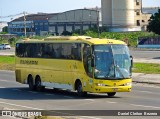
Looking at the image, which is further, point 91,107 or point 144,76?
point 144,76

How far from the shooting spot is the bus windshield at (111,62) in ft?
75.6

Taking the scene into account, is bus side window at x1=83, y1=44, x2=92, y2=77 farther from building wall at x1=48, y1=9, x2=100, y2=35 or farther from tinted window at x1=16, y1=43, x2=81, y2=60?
building wall at x1=48, y1=9, x2=100, y2=35

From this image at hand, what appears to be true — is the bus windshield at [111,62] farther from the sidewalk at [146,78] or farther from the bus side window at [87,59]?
the sidewalk at [146,78]

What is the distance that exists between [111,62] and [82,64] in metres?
1.52

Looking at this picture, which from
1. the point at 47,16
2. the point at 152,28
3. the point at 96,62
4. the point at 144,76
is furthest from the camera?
the point at 47,16

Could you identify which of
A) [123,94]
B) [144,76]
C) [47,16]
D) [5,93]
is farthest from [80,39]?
[47,16]

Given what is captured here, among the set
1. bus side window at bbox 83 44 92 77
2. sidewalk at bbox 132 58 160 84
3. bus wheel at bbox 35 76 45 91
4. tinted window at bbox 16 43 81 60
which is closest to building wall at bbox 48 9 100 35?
sidewalk at bbox 132 58 160 84

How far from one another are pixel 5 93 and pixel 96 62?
613cm

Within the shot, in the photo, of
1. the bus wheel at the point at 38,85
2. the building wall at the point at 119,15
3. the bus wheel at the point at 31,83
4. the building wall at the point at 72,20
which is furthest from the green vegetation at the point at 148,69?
the building wall at the point at 72,20

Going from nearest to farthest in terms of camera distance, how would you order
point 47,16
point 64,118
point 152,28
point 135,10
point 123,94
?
point 64,118 < point 123,94 < point 152,28 < point 135,10 < point 47,16

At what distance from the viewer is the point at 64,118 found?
15.4 m

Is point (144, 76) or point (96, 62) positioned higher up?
point (96, 62)

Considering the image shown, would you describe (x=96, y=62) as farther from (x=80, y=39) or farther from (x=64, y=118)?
(x=64, y=118)

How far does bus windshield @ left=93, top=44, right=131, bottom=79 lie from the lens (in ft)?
75.6
